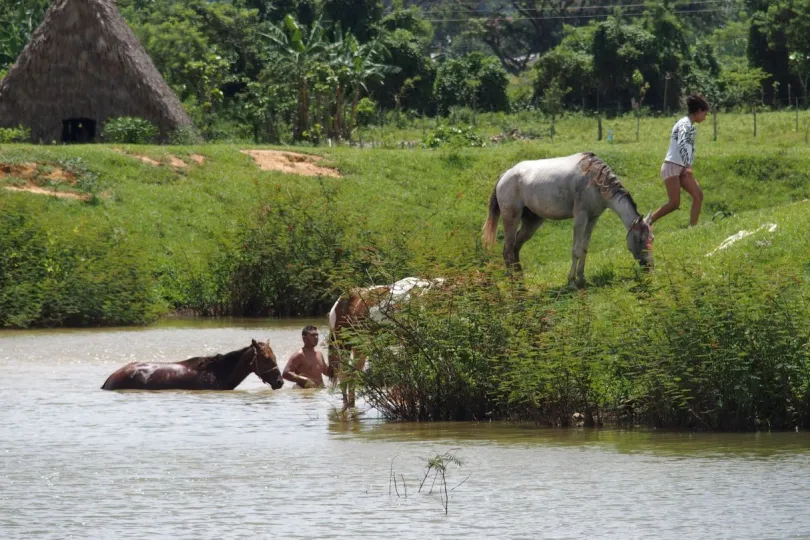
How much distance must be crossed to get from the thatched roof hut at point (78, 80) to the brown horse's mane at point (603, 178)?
2027 cm

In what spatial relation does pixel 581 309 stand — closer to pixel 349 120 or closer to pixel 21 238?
pixel 21 238

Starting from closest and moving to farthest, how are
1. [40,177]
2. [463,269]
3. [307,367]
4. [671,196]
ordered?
[463,269], [307,367], [671,196], [40,177]

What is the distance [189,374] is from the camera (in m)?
15.5

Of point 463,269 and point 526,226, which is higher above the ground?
point 526,226

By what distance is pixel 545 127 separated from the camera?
5416 centimetres

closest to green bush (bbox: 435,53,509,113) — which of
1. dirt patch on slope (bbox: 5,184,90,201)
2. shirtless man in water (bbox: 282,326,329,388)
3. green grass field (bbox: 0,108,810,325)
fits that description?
green grass field (bbox: 0,108,810,325)

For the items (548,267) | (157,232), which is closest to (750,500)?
(548,267)

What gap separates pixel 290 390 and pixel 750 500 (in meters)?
7.13

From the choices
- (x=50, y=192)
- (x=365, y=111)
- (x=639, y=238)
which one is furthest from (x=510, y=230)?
(x=365, y=111)

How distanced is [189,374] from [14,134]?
20.5m

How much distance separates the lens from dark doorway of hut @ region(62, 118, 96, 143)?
126 feet

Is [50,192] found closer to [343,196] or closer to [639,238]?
[343,196]

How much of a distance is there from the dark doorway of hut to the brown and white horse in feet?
84.5

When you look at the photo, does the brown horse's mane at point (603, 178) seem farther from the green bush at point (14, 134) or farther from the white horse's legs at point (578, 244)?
the green bush at point (14, 134)
